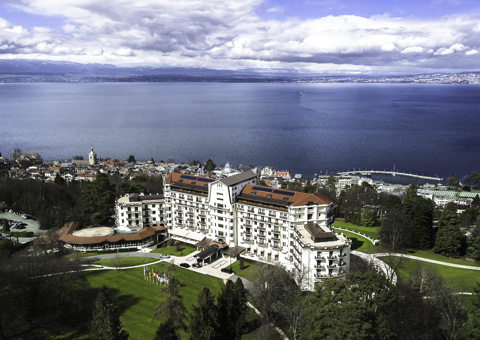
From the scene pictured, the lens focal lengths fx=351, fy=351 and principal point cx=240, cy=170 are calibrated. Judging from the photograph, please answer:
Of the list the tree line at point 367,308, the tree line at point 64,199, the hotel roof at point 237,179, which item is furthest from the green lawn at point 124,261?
the tree line at point 367,308

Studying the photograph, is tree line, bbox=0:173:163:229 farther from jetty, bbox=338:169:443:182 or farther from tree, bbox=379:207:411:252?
jetty, bbox=338:169:443:182

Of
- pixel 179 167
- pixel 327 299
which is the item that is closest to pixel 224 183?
pixel 327 299

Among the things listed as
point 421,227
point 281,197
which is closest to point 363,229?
point 421,227

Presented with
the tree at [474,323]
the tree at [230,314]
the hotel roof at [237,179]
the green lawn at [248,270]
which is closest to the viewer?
the tree at [474,323]

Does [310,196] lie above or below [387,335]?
above

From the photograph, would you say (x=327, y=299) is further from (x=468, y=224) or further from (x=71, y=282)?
(x=468, y=224)

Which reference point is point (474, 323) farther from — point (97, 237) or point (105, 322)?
point (97, 237)

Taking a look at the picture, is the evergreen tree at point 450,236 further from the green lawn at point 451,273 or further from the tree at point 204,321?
the tree at point 204,321
